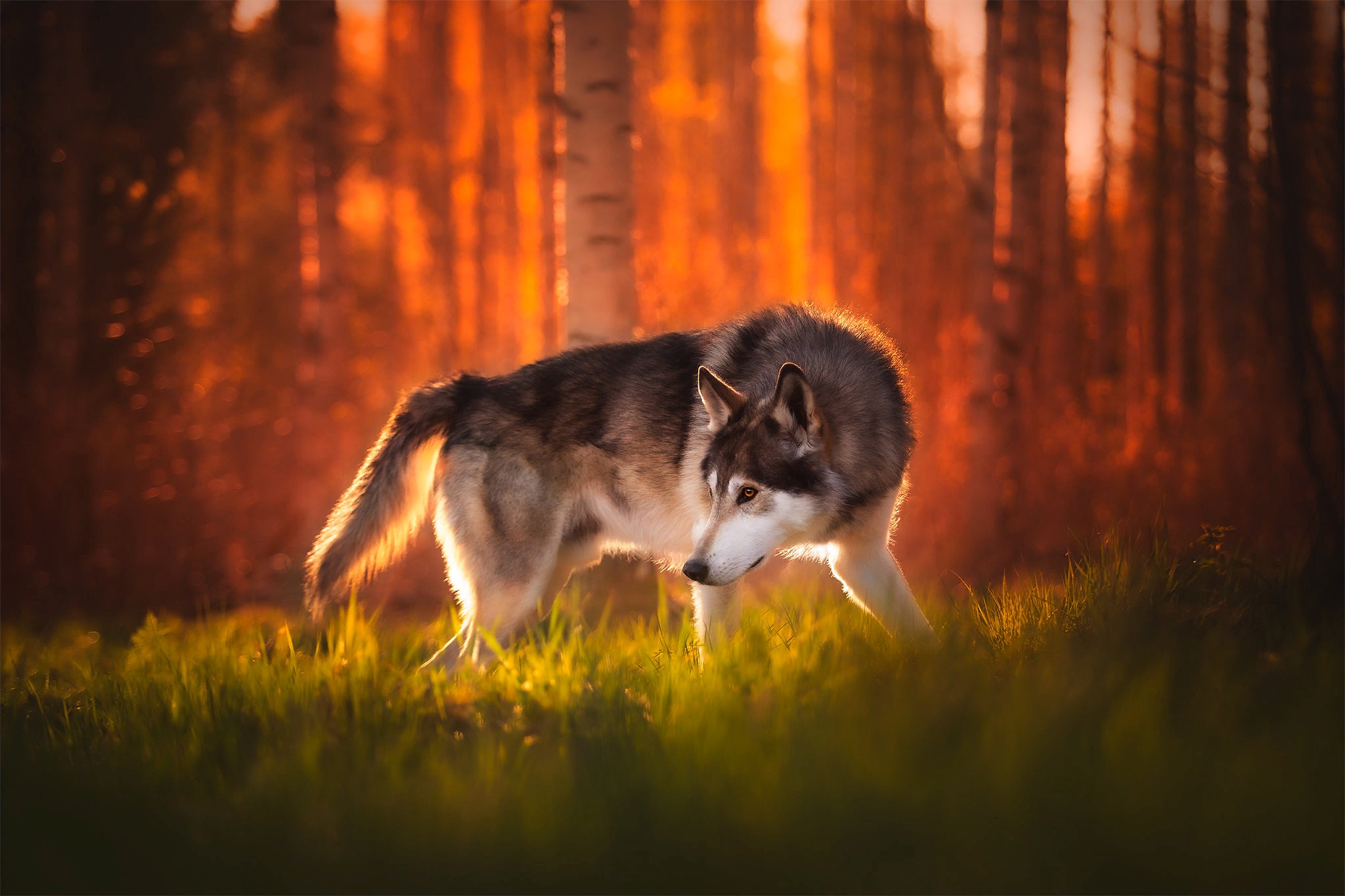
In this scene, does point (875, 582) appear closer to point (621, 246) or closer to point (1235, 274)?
point (621, 246)

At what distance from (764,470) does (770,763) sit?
1733mm

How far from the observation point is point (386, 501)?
4875mm

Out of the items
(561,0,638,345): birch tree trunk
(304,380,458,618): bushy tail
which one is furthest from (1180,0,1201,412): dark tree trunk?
(304,380,458,618): bushy tail

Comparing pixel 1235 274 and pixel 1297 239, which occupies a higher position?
pixel 1235 274

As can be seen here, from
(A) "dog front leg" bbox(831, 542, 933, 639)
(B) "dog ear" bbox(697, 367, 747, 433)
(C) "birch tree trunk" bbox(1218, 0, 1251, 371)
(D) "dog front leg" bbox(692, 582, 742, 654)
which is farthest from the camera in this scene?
(C) "birch tree trunk" bbox(1218, 0, 1251, 371)

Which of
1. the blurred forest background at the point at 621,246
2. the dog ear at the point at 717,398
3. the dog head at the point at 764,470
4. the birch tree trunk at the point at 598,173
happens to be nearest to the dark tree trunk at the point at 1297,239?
the blurred forest background at the point at 621,246

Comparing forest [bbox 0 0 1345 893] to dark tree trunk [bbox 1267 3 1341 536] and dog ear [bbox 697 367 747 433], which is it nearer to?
dark tree trunk [bbox 1267 3 1341 536]

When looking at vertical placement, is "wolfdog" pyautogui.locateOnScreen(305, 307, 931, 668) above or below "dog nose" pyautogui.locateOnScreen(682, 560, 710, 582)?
above

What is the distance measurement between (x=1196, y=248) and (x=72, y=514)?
23697mm

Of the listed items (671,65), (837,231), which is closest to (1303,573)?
(837,231)

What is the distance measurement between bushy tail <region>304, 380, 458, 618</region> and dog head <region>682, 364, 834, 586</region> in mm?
1808

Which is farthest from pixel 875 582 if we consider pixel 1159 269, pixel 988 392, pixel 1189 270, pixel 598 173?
pixel 1159 269

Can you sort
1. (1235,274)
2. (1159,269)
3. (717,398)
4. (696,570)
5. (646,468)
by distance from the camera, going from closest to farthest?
1. (696,570)
2. (717,398)
3. (646,468)
4. (1235,274)
5. (1159,269)

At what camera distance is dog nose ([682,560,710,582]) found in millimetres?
3980
